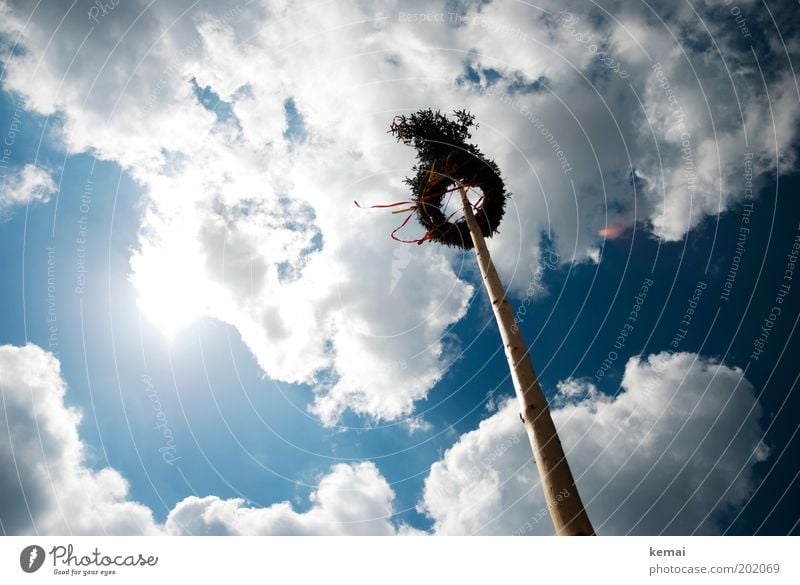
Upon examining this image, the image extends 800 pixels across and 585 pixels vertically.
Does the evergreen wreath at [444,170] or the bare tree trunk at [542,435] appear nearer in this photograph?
the bare tree trunk at [542,435]

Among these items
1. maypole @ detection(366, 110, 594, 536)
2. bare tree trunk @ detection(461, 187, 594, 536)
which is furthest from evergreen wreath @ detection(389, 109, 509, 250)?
bare tree trunk @ detection(461, 187, 594, 536)

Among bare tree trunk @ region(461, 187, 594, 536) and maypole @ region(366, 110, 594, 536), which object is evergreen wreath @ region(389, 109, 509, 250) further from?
bare tree trunk @ region(461, 187, 594, 536)

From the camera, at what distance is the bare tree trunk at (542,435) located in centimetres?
344

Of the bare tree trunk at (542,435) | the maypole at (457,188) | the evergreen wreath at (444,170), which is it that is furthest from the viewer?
the evergreen wreath at (444,170)

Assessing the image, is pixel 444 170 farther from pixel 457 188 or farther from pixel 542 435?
pixel 542 435

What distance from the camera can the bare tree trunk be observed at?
344 centimetres

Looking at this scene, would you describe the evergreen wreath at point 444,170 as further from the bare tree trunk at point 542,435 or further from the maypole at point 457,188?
the bare tree trunk at point 542,435

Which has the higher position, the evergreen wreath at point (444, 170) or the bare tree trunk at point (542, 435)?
the evergreen wreath at point (444, 170)

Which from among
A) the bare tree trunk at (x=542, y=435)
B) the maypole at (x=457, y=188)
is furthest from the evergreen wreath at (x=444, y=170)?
the bare tree trunk at (x=542, y=435)
